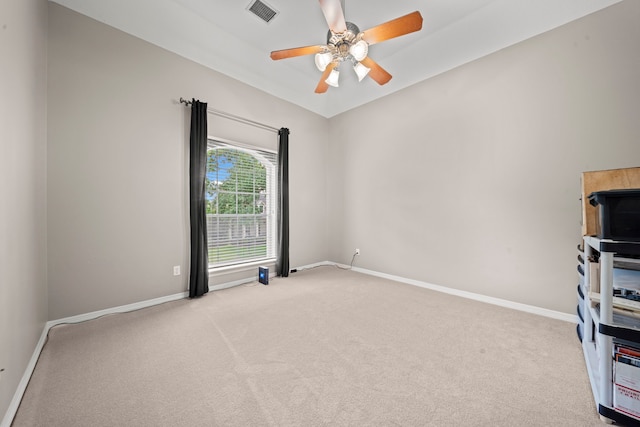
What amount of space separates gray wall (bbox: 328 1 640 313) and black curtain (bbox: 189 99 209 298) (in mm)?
2634

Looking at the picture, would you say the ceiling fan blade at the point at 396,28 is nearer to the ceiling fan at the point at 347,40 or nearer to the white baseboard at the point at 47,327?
the ceiling fan at the point at 347,40

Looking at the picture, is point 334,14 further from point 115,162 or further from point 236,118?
point 115,162

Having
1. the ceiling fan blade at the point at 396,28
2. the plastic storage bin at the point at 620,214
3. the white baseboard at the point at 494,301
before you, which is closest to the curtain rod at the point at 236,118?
the ceiling fan blade at the point at 396,28

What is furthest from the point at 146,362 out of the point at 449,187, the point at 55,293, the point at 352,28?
the point at 449,187

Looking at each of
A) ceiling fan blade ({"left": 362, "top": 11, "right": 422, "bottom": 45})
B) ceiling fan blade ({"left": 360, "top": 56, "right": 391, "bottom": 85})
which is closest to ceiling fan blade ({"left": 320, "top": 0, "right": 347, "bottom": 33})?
ceiling fan blade ({"left": 362, "top": 11, "right": 422, "bottom": 45})

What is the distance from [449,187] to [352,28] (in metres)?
2.24

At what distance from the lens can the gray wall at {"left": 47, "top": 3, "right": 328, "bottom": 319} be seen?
2225 millimetres

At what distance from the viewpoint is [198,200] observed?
298 centimetres

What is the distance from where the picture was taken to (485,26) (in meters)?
2.80

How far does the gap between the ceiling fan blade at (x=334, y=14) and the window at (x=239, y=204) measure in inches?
82.9

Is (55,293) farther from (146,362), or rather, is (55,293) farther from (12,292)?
(146,362)

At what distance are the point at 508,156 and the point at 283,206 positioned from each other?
10.2ft

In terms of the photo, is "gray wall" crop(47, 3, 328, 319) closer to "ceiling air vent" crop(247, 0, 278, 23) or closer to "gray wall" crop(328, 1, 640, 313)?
"ceiling air vent" crop(247, 0, 278, 23)

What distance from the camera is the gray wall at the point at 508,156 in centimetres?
222
